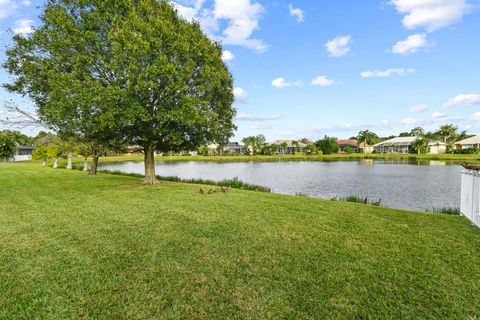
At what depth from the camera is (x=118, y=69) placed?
12.2 meters

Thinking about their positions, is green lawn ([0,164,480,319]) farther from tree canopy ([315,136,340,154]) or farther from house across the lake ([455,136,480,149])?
house across the lake ([455,136,480,149])

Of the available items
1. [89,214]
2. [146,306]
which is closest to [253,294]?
[146,306]

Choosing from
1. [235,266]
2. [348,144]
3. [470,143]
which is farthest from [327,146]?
[235,266]

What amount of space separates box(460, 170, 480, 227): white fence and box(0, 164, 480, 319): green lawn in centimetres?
37

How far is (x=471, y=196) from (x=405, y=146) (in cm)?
9913

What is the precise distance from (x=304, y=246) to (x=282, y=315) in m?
2.50

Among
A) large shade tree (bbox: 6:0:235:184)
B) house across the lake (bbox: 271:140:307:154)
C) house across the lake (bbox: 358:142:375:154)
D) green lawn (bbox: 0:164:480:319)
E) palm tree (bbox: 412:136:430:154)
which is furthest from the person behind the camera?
house across the lake (bbox: 271:140:307:154)

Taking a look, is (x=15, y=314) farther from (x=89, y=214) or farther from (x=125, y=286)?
(x=89, y=214)

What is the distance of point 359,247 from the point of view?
5.95 metres

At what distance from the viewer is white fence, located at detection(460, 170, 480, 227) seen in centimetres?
737

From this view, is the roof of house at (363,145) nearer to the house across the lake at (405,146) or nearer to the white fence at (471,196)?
the house across the lake at (405,146)

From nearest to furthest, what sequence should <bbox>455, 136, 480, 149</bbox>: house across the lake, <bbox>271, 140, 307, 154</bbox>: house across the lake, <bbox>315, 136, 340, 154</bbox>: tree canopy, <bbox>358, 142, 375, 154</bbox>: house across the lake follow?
1. <bbox>455, 136, 480, 149</bbox>: house across the lake
2. <bbox>315, 136, 340, 154</bbox>: tree canopy
3. <bbox>358, 142, 375, 154</bbox>: house across the lake
4. <bbox>271, 140, 307, 154</bbox>: house across the lake

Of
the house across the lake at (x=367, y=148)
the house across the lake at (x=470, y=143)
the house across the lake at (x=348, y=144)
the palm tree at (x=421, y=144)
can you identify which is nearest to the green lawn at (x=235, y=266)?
the palm tree at (x=421, y=144)

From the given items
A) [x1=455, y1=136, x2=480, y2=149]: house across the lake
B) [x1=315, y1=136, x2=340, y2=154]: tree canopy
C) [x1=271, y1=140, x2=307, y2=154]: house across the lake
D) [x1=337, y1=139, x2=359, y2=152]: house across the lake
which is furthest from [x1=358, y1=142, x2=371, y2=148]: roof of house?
[x1=455, y1=136, x2=480, y2=149]: house across the lake
